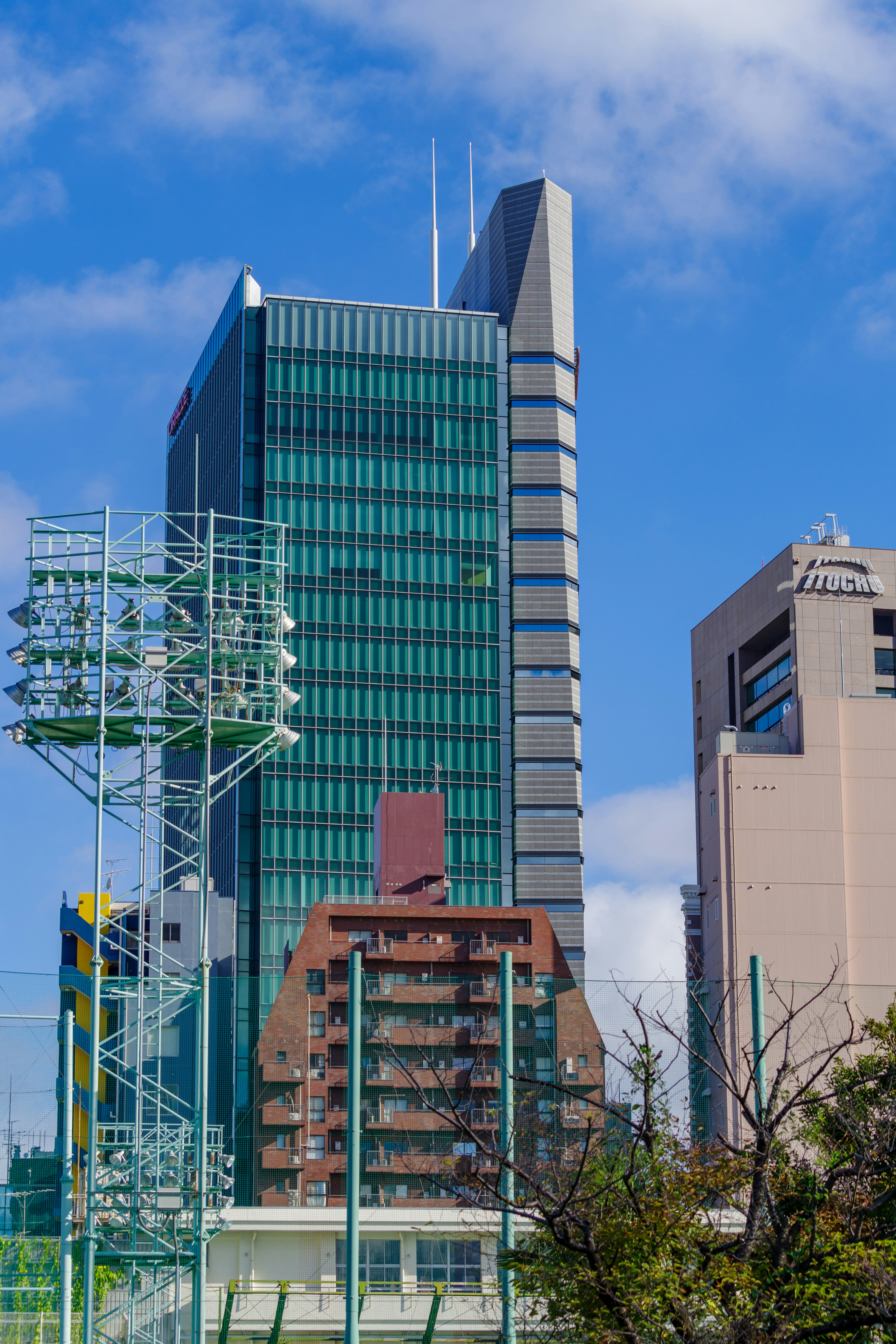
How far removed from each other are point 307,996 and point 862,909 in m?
44.9

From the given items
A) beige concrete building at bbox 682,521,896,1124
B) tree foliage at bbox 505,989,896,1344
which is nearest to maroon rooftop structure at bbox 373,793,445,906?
beige concrete building at bbox 682,521,896,1124

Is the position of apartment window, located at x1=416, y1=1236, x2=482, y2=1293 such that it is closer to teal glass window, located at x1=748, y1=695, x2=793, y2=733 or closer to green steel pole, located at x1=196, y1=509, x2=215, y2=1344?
green steel pole, located at x1=196, y1=509, x2=215, y2=1344

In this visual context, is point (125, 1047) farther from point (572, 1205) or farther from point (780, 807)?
point (780, 807)

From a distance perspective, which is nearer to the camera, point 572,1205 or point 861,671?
point 572,1205

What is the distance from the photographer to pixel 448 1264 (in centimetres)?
3891

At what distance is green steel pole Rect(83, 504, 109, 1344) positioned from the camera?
36.2 metres

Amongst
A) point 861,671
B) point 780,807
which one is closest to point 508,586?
point 861,671

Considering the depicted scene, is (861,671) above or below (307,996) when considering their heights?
above

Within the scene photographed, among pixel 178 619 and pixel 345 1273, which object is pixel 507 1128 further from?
pixel 178 619

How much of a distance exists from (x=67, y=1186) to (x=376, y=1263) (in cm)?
661

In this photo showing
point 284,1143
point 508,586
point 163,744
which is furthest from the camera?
point 508,586

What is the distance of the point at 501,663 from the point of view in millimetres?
136125

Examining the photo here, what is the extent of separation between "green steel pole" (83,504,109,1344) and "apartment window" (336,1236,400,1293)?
502cm

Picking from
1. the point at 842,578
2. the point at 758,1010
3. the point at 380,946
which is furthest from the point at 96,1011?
the point at 842,578
